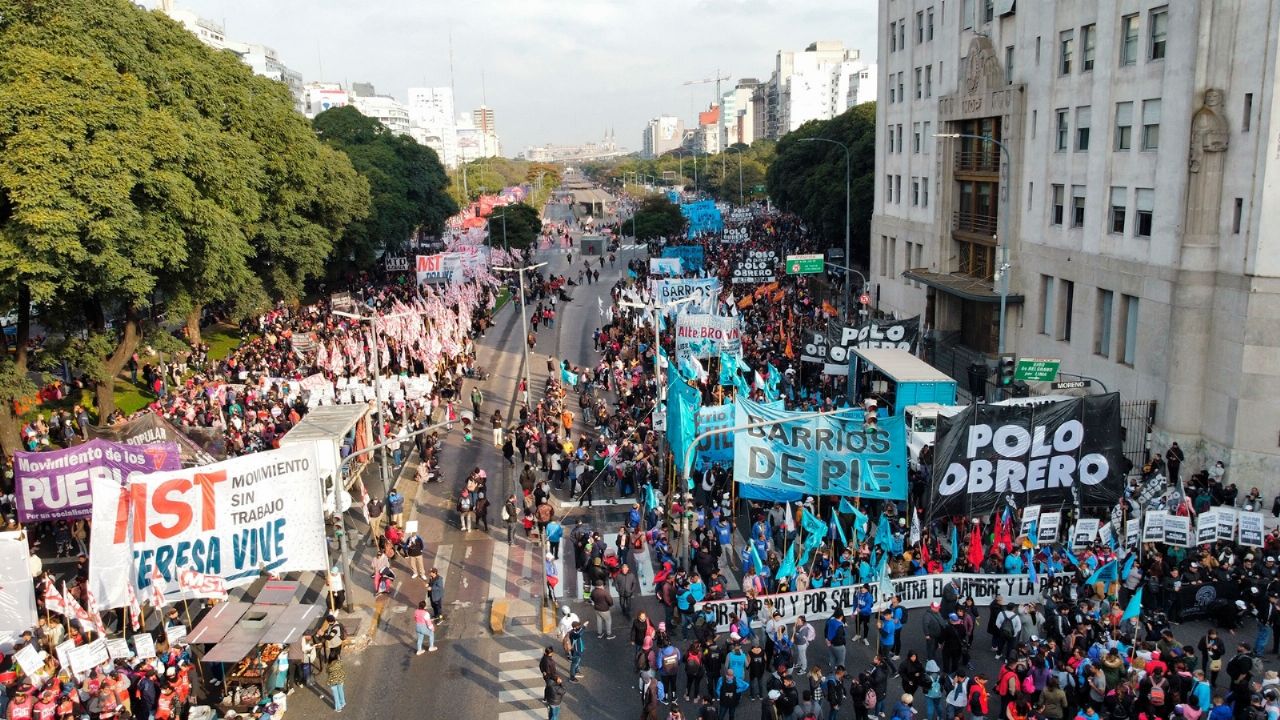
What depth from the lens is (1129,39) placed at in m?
29.8

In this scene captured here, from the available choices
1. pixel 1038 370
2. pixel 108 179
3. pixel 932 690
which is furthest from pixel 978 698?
pixel 108 179

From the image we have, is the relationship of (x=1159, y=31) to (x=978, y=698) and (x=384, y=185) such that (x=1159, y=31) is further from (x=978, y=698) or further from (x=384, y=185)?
(x=384, y=185)

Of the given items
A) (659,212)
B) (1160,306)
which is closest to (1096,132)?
(1160,306)

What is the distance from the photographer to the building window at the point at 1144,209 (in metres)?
28.6

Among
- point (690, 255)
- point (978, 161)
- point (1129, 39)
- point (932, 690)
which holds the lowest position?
point (932, 690)

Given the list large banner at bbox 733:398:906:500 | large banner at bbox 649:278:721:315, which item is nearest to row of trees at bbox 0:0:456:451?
large banner at bbox 649:278:721:315

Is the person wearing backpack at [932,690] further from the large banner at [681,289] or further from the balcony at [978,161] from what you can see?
the balcony at [978,161]

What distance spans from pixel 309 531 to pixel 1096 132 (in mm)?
26481

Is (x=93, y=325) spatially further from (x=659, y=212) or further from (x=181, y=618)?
(x=659, y=212)

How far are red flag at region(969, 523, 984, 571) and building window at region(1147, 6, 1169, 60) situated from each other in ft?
55.4

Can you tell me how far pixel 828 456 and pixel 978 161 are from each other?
78.7 feet

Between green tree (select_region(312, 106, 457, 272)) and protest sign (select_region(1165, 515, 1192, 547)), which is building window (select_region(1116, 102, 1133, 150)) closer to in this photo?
protest sign (select_region(1165, 515, 1192, 547))

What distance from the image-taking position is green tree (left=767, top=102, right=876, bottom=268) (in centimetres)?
6450

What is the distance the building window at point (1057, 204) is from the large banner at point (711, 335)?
38.3ft
